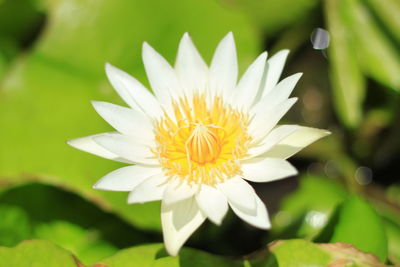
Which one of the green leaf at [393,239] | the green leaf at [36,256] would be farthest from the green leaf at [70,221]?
the green leaf at [393,239]

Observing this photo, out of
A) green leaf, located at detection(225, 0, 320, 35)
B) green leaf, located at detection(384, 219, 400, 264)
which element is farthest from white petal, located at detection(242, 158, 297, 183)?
green leaf, located at detection(225, 0, 320, 35)

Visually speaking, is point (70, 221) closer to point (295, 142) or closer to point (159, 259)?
point (159, 259)

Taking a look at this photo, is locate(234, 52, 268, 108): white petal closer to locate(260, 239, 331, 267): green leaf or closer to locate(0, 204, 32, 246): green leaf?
locate(260, 239, 331, 267): green leaf

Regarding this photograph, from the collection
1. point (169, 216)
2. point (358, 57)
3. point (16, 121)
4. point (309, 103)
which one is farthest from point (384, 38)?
point (16, 121)

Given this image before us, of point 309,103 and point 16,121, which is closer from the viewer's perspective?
point 16,121

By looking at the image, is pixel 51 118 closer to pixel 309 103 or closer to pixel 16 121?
pixel 16 121

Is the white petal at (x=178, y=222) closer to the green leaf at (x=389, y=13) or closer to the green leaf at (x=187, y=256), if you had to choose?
the green leaf at (x=187, y=256)
